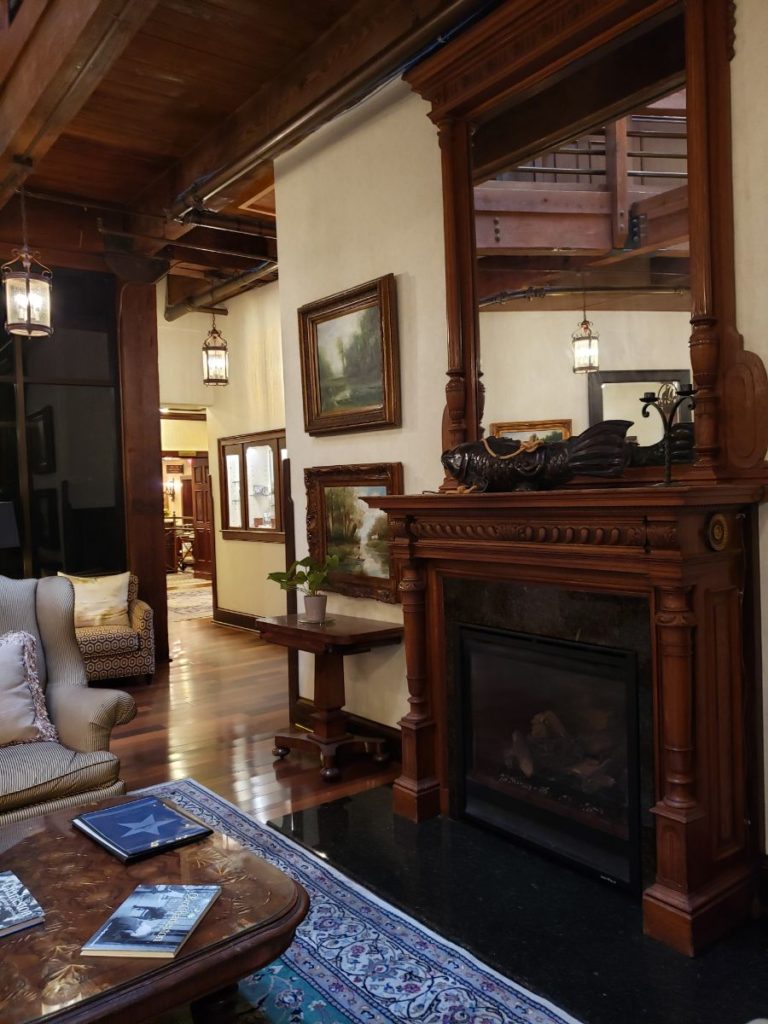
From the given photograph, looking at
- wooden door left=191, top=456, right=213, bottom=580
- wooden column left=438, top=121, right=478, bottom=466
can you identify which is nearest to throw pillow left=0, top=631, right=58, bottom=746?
wooden column left=438, top=121, right=478, bottom=466

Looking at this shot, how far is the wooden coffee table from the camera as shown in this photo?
1.44 m

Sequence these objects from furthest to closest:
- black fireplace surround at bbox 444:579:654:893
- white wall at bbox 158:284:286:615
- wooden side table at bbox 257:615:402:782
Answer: white wall at bbox 158:284:286:615 → wooden side table at bbox 257:615:402:782 → black fireplace surround at bbox 444:579:654:893

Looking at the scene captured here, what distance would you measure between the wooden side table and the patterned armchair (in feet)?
6.97

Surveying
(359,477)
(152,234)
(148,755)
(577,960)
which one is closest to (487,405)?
(359,477)

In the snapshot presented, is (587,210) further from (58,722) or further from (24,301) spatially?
(24,301)

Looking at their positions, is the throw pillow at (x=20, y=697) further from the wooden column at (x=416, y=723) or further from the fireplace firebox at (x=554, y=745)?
the fireplace firebox at (x=554, y=745)

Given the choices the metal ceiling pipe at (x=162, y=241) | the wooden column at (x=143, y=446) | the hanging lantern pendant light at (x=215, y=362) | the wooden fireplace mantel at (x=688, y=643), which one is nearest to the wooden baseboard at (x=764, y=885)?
the wooden fireplace mantel at (x=688, y=643)

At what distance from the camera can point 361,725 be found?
401 centimetres

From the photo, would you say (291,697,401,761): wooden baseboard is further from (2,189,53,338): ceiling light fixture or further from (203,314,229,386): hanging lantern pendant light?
(203,314,229,386): hanging lantern pendant light

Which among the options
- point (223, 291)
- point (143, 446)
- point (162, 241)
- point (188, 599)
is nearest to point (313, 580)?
point (143, 446)

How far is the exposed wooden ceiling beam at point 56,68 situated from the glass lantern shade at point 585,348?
1.92 metres

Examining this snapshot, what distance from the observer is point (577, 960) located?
2.13 meters

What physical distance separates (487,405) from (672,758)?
4.97 ft

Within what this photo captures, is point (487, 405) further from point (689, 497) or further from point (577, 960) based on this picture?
point (577, 960)
